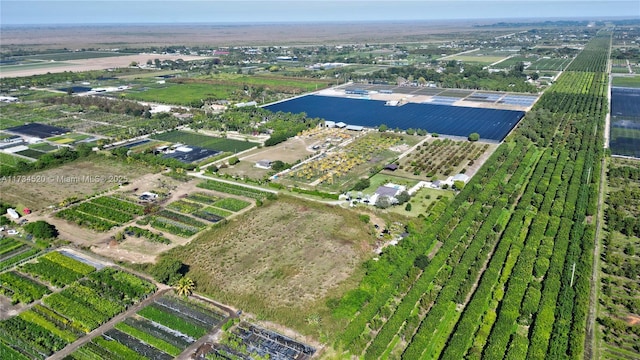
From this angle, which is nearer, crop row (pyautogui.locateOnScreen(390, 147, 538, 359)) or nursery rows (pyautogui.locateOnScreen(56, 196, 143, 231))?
crop row (pyautogui.locateOnScreen(390, 147, 538, 359))

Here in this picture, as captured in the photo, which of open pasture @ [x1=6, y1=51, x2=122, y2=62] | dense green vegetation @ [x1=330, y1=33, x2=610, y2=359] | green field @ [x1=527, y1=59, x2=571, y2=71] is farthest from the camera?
open pasture @ [x1=6, y1=51, x2=122, y2=62]

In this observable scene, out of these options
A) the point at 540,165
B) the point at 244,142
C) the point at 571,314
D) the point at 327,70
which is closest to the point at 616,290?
the point at 571,314

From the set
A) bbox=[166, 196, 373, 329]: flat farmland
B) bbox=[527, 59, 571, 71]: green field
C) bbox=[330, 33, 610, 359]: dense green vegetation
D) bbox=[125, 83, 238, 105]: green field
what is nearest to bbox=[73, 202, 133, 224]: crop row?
bbox=[166, 196, 373, 329]: flat farmland

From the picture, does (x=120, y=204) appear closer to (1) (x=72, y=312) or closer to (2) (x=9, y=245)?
(2) (x=9, y=245)

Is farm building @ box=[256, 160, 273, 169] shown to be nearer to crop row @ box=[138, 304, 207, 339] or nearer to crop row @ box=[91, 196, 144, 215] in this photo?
crop row @ box=[91, 196, 144, 215]

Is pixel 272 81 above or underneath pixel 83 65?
underneath

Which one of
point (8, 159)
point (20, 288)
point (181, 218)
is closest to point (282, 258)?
point (181, 218)
